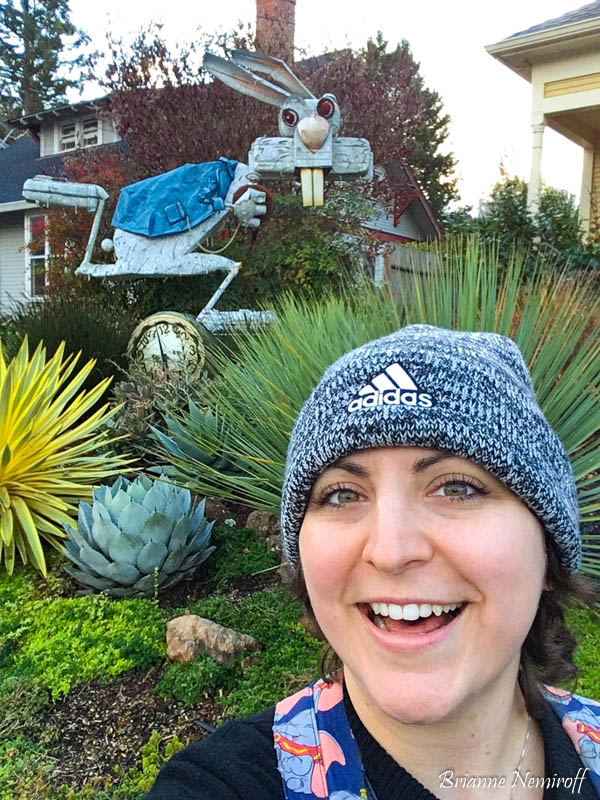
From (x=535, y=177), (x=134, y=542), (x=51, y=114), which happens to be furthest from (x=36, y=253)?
(x=134, y=542)

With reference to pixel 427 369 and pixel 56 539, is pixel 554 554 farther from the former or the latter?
pixel 56 539

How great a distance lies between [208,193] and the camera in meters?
7.09

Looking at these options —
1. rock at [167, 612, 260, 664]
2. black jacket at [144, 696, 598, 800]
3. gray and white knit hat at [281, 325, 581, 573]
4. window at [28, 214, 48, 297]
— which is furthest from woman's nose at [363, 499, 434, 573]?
window at [28, 214, 48, 297]

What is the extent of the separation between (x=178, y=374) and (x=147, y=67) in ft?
25.7

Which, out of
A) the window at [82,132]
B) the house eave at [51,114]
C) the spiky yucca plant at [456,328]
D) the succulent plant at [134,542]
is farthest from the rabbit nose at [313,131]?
the window at [82,132]

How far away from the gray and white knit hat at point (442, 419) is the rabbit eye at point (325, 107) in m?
5.92

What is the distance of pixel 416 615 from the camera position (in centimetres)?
106

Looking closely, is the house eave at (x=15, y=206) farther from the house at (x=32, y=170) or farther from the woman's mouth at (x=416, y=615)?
the woman's mouth at (x=416, y=615)

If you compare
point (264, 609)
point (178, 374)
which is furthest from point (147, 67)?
point (264, 609)

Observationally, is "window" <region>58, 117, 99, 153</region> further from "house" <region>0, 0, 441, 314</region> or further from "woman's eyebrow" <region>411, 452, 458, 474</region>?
"woman's eyebrow" <region>411, 452, 458, 474</region>

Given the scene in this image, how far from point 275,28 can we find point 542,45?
4.68 metres

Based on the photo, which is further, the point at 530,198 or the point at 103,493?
the point at 530,198

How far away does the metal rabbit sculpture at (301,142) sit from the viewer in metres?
6.60
